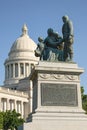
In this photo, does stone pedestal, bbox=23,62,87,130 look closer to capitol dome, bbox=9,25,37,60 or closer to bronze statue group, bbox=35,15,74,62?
bronze statue group, bbox=35,15,74,62

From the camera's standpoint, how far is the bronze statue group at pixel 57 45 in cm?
2473

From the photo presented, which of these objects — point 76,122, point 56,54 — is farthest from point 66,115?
point 56,54

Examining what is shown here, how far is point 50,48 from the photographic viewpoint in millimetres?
25062

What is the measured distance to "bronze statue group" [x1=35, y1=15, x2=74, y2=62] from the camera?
24.7 metres

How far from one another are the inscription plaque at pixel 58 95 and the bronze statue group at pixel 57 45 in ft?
6.53

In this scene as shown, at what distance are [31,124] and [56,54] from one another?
5.19 m

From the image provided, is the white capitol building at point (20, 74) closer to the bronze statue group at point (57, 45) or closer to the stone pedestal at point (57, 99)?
the bronze statue group at point (57, 45)

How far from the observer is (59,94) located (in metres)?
23.1

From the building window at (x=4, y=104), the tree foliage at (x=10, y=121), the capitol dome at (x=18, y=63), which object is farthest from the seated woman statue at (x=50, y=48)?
the capitol dome at (x=18, y=63)

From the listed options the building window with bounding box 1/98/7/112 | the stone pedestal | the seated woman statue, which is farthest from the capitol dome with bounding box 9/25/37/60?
the stone pedestal

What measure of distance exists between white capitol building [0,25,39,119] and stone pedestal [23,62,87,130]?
238ft

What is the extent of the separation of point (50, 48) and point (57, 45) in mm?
662

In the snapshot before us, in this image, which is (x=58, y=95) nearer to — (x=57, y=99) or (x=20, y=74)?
(x=57, y=99)

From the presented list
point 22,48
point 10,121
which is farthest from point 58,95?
point 22,48
